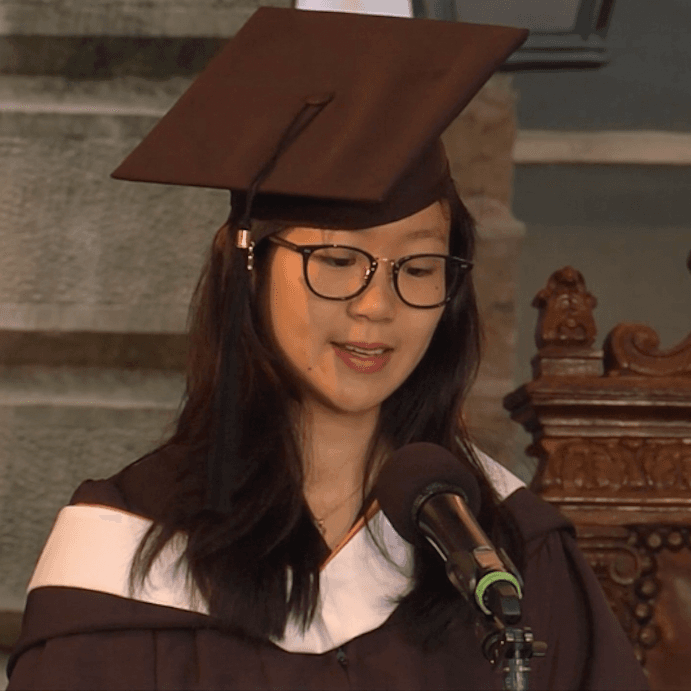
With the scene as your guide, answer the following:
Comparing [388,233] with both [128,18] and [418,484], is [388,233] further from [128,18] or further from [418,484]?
[128,18]

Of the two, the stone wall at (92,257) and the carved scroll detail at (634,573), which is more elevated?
the stone wall at (92,257)

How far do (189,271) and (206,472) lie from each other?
68cm

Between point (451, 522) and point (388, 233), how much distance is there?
55 centimetres

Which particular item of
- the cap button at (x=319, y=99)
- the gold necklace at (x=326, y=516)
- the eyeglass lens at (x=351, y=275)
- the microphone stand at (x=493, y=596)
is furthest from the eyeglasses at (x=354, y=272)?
the microphone stand at (x=493, y=596)

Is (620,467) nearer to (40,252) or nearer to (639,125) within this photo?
(639,125)

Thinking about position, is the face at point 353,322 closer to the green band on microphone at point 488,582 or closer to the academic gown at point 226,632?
the academic gown at point 226,632

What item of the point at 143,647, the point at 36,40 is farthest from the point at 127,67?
the point at 143,647

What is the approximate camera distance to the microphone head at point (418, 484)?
142 centimetres

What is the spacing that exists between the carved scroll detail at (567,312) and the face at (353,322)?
0.51m

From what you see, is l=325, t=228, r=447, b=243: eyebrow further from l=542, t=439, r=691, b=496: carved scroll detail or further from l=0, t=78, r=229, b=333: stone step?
l=0, t=78, r=229, b=333: stone step

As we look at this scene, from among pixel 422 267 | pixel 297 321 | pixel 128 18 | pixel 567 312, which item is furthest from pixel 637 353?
pixel 128 18

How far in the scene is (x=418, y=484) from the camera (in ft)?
4.67

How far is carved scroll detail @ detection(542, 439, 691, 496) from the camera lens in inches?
91.4

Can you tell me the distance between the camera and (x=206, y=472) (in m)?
1.90
